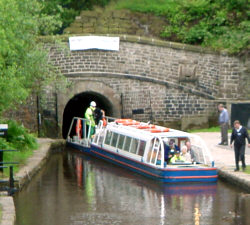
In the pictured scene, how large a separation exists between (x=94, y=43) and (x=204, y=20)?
19.4ft

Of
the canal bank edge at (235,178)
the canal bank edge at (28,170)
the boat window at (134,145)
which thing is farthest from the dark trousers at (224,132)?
the canal bank edge at (28,170)

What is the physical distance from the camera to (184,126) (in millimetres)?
33156

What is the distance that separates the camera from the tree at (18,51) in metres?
20.4

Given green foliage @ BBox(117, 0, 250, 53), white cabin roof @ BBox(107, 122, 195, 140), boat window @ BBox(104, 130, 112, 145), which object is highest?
green foliage @ BBox(117, 0, 250, 53)

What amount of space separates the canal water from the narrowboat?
31cm

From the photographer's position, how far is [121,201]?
59.5 ft

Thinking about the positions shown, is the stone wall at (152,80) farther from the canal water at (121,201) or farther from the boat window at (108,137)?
the canal water at (121,201)

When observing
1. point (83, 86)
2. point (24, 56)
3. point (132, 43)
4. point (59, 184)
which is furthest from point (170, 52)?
point (59, 184)

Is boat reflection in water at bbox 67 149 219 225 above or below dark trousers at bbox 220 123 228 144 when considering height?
below

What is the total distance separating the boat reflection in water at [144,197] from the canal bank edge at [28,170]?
4.39ft

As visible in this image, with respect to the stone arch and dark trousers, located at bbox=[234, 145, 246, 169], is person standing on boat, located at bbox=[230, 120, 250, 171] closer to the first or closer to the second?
dark trousers, located at bbox=[234, 145, 246, 169]

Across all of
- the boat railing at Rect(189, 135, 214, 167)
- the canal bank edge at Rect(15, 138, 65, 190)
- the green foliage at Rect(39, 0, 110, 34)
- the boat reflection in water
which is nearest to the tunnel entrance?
the green foliage at Rect(39, 0, 110, 34)

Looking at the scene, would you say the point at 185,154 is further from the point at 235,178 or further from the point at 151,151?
the point at 235,178

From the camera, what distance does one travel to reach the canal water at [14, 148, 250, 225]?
15852 millimetres
